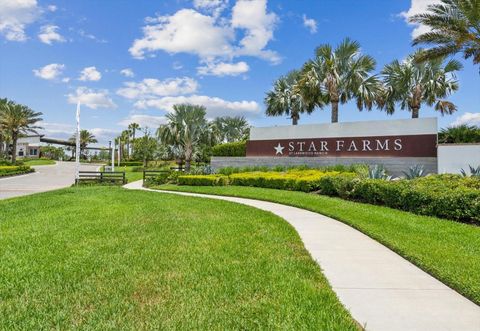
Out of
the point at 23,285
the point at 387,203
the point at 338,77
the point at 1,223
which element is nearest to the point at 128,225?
the point at 1,223

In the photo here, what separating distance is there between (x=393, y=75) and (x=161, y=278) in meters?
26.7

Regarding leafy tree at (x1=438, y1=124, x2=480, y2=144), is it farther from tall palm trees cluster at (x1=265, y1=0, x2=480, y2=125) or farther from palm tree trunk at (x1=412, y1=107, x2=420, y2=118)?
palm tree trunk at (x1=412, y1=107, x2=420, y2=118)

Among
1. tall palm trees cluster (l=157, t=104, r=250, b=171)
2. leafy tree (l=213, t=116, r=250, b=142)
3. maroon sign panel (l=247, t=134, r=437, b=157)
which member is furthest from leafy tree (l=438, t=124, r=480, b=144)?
leafy tree (l=213, t=116, r=250, b=142)

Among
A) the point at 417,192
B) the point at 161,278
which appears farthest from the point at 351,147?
the point at 161,278

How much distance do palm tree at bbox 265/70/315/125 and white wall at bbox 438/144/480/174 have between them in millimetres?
14652

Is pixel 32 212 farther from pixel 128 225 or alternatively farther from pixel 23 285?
pixel 23 285

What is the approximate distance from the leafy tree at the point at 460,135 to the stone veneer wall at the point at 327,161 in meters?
2.37

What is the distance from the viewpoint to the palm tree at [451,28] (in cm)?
1341

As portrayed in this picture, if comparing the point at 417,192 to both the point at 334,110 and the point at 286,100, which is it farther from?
the point at 286,100

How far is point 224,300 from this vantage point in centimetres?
373

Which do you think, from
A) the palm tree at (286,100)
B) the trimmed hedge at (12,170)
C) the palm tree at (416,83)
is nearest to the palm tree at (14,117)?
the trimmed hedge at (12,170)

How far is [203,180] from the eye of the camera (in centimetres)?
2025

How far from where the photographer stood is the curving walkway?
11.1 ft

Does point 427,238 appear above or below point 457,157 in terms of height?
below
